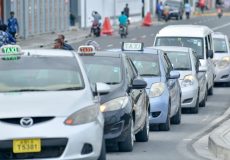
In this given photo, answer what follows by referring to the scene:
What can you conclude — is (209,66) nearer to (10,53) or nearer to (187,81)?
(187,81)

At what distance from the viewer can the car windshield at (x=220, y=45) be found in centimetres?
3027

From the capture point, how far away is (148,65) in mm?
18734

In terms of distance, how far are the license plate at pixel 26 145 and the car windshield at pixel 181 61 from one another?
449 inches

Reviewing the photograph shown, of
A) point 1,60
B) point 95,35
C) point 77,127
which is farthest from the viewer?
point 95,35

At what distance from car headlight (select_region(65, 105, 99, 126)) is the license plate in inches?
15.4

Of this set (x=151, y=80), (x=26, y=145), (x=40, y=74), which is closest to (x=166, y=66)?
(x=151, y=80)

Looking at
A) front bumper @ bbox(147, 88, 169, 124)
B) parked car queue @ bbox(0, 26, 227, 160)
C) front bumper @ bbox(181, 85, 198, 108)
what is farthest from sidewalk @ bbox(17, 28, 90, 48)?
parked car queue @ bbox(0, 26, 227, 160)

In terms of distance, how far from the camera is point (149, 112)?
56.2 feet

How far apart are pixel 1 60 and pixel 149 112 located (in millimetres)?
4790

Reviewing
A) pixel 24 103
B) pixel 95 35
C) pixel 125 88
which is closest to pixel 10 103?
pixel 24 103

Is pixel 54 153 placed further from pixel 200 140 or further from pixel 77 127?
pixel 200 140

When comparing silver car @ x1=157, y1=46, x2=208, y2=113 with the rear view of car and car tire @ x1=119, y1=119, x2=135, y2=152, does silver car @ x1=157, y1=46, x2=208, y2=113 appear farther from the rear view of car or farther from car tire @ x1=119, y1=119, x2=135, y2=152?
car tire @ x1=119, y1=119, x2=135, y2=152

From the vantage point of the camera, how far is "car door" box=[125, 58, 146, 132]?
1523 cm

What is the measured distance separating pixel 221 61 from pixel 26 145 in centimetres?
1864
